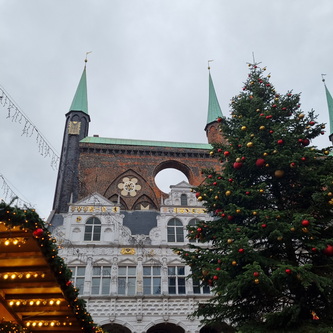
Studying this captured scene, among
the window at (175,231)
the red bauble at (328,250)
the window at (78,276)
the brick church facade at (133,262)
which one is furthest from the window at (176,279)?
the red bauble at (328,250)

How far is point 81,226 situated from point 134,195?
1295cm

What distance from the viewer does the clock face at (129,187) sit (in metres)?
35.3

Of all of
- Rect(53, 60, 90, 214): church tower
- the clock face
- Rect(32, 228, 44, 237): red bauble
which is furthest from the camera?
the clock face

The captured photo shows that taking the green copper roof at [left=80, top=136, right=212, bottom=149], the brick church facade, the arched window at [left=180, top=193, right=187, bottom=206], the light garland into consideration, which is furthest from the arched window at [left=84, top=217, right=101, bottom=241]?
the green copper roof at [left=80, top=136, right=212, bottom=149]

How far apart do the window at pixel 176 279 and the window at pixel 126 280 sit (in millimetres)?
2133

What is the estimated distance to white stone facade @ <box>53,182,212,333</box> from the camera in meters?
19.7

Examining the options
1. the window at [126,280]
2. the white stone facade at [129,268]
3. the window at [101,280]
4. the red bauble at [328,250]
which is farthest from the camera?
the window at [126,280]

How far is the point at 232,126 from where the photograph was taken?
1403cm

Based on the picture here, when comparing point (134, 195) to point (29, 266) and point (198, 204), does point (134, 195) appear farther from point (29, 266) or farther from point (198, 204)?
point (29, 266)

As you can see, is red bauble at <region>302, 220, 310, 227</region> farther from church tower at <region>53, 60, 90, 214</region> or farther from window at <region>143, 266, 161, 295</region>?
church tower at <region>53, 60, 90, 214</region>

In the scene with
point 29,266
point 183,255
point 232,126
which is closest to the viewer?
point 29,266

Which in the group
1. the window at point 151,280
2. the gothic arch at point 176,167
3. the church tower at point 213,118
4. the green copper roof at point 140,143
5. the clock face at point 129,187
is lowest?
the window at point 151,280

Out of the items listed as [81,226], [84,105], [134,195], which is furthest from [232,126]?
[84,105]

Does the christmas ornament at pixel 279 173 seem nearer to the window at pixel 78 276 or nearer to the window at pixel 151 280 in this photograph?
the window at pixel 151 280
